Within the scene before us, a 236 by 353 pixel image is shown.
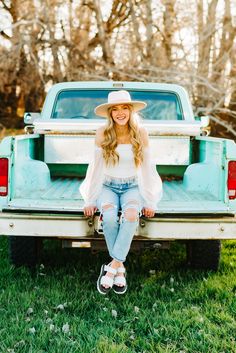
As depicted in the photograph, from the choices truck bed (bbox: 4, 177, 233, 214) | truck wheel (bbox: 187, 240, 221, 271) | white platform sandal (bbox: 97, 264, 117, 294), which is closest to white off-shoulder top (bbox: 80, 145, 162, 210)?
truck bed (bbox: 4, 177, 233, 214)

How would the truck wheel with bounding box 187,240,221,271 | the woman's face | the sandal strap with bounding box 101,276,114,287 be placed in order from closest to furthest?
the sandal strap with bounding box 101,276,114,287, the woman's face, the truck wheel with bounding box 187,240,221,271

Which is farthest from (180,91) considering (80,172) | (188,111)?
(80,172)

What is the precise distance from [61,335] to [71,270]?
57.1 inches

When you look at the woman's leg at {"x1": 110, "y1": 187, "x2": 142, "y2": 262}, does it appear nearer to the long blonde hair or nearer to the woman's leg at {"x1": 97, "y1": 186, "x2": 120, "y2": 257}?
the woman's leg at {"x1": 97, "y1": 186, "x2": 120, "y2": 257}

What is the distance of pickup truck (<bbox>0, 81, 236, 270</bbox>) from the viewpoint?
392 centimetres

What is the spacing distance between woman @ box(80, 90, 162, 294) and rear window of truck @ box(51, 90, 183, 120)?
72.8 inches

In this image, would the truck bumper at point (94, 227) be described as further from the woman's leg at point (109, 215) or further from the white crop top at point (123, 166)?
the white crop top at point (123, 166)

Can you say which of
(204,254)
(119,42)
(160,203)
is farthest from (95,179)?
(119,42)

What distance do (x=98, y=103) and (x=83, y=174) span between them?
92cm

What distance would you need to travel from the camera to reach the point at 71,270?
15.7 ft

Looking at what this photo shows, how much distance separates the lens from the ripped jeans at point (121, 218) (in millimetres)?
3840

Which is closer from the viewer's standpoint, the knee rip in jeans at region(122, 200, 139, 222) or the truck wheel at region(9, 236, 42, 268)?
the knee rip in jeans at region(122, 200, 139, 222)

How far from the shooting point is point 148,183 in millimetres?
4043

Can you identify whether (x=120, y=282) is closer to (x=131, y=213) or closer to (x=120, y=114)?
(x=131, y=213)
